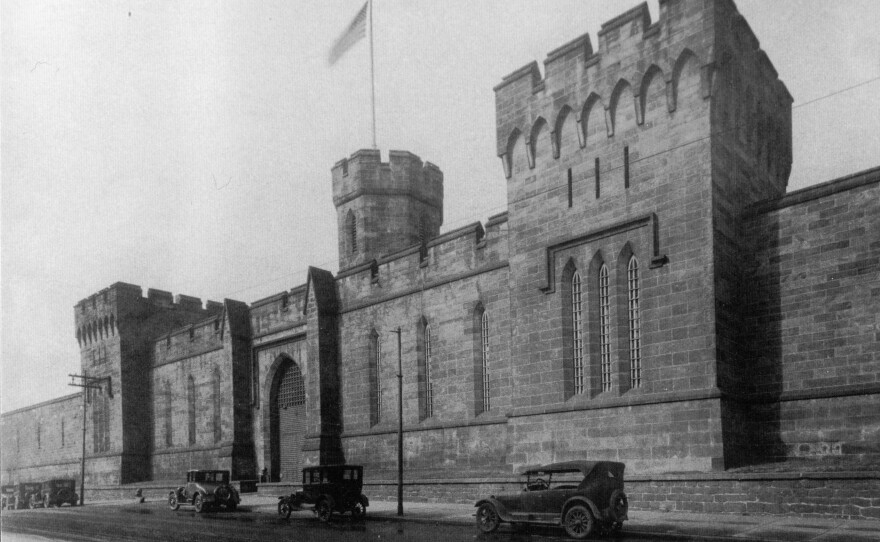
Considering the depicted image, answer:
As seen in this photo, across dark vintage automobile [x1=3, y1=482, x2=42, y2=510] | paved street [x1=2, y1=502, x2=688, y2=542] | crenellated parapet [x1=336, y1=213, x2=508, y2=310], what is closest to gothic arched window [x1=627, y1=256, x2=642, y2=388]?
crenellated parapet [x1=336, y1=213, x2=508, y2=310]

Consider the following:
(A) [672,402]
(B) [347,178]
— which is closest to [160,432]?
(B) [347,178]

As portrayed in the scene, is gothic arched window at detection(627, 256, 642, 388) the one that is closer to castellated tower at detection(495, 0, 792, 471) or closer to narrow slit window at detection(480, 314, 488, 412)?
castellated tower at detection(495, 0, 792, 471)

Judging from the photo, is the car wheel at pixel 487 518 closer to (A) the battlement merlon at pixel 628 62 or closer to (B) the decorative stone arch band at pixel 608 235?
(B) the decorative stone arch band at pixel 608 235

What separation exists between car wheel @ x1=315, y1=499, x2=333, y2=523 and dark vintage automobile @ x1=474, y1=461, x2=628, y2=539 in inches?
218

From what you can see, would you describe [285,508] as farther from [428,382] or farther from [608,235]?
[608,235]

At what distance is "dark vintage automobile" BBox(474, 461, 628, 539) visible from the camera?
14562 millimetres

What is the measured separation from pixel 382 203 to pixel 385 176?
1231 mm

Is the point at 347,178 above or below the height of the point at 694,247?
above

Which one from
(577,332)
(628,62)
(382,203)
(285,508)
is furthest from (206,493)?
(628,62)

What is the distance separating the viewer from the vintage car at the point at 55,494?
35469 mm

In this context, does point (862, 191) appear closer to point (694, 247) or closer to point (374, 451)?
point (694, 247)

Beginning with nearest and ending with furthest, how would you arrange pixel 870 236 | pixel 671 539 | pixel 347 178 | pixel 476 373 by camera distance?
pixel 671 539, pixel 870 236, pixel 476 373, pixel 347 178

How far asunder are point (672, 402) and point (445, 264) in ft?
33.2

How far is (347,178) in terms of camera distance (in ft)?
117
